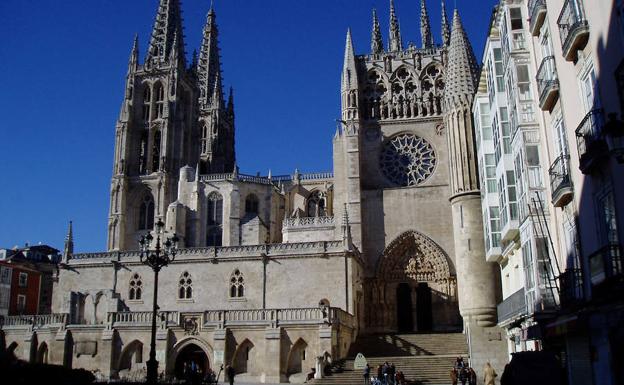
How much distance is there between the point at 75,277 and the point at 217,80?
4092 cm

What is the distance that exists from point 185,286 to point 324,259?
27.2ft

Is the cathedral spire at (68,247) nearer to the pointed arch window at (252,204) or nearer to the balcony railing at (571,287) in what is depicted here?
the pointed arch window at (252,204)

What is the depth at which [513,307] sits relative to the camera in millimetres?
22141

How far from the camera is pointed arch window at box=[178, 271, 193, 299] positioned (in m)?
35.8

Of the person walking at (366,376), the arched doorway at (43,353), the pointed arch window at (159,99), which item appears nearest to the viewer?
the person walking at (366,376)

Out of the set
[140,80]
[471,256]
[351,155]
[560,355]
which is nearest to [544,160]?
[560,355]

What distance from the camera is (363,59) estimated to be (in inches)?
1731

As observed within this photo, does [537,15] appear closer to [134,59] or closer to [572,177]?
[572,177]

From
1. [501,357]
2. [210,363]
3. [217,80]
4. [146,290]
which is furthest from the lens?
[217,80]

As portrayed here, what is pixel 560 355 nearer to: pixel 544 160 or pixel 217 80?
pixel 544 160

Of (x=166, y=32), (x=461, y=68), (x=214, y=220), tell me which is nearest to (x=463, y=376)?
(x=461, y=68)

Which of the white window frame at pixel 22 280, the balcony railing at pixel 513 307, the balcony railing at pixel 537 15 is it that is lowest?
the balcony railing at pixel 513 307

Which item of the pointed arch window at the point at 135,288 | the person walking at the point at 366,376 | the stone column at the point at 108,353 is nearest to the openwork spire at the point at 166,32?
the pointed arch window at the point at 135,288

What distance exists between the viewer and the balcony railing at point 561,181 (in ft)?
51.3
